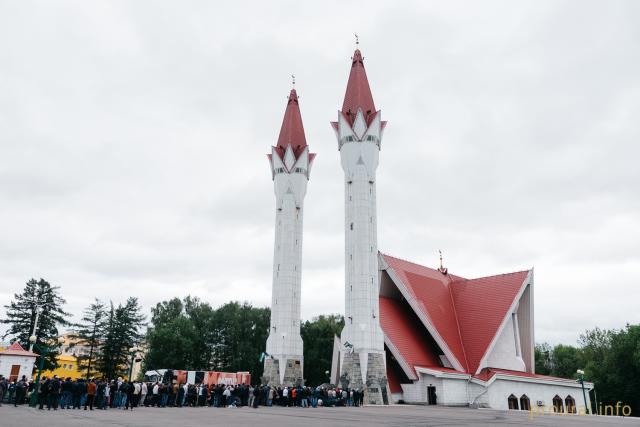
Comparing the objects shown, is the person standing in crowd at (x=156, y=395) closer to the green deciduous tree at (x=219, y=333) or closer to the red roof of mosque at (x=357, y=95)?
the red roof of mosque at (x=357, y=95)

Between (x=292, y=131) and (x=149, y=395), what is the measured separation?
1139 inches

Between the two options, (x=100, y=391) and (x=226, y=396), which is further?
(x=226, y=396)

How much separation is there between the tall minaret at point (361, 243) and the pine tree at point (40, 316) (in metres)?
36.2

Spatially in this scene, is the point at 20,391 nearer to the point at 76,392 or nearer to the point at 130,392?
the point at 76,392

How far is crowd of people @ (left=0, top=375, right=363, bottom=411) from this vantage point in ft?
69.6

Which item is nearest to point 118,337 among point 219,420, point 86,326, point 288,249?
point 86,326

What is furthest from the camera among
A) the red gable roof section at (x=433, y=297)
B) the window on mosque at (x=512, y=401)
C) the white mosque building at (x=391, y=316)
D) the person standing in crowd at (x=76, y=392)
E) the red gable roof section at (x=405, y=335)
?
the red gable roof section at (x=433, y=297)

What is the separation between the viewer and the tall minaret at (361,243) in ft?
118

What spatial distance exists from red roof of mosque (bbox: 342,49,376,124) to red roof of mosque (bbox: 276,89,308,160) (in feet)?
21.0

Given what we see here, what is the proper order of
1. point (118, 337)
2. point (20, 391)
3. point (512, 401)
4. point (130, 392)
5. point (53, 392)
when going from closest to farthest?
point (53, 392), point (130, 392), point (20, 391), point (512, 401), point (118, 337)

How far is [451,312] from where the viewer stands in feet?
144

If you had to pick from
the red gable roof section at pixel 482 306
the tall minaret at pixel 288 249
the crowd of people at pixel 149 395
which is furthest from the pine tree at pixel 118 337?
the red gable roof section at pixel 482 306

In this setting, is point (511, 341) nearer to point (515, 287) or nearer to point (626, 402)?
point (515, 287)

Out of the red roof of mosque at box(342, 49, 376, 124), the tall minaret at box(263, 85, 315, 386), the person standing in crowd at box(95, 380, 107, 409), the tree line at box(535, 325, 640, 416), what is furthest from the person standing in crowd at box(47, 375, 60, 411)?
the tree line at box(535, 325, 640, 416)
